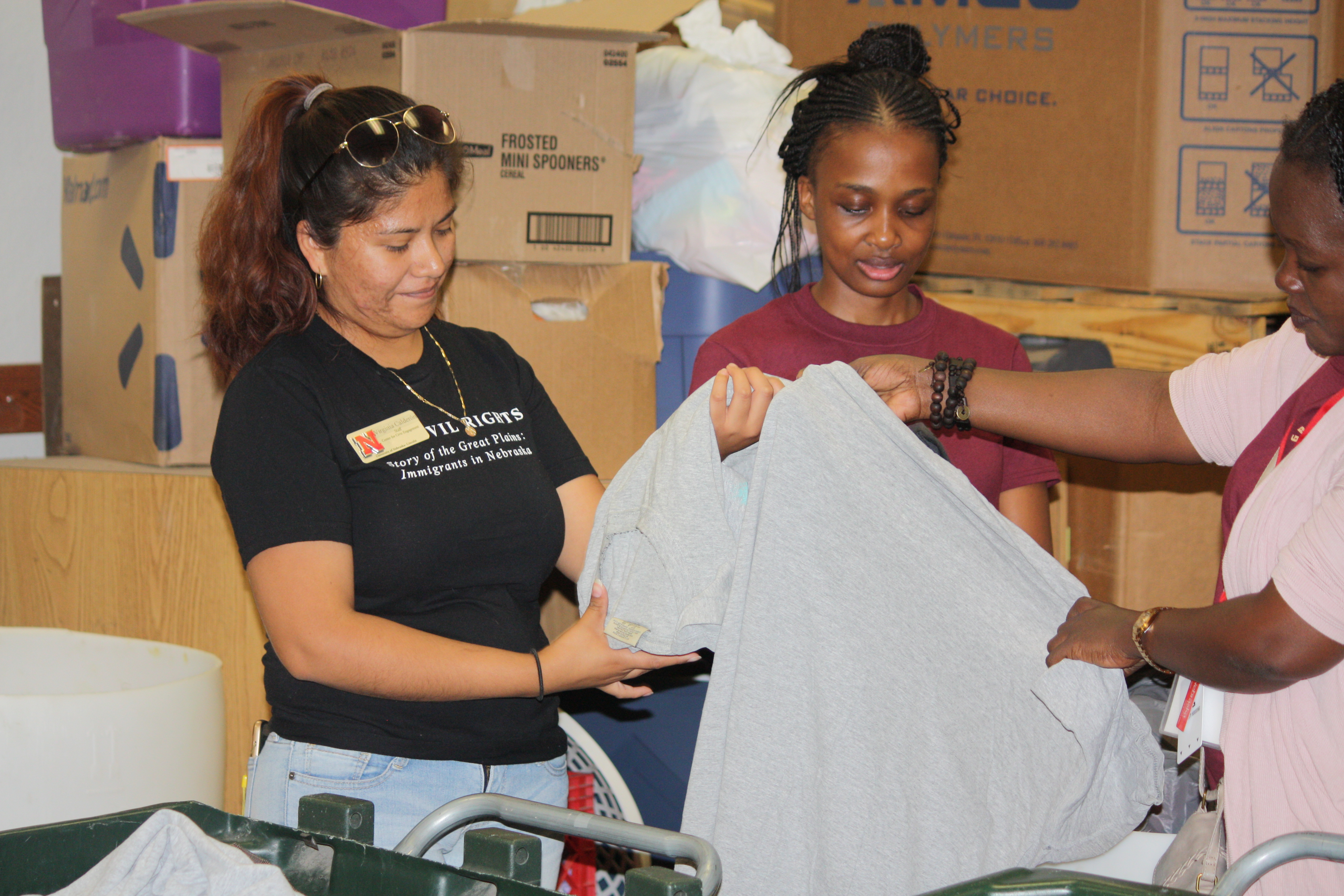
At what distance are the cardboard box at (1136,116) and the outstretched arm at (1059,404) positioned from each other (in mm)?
1117

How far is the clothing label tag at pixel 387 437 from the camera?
4.68ft

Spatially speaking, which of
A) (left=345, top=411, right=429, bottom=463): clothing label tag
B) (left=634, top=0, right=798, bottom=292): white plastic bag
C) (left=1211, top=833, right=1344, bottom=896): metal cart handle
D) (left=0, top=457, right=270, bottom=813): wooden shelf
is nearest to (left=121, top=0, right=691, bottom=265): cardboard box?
(left=634, top=0, right=798, bottom=292): white plastic bag

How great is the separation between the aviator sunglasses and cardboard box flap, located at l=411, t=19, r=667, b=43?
0.70 m

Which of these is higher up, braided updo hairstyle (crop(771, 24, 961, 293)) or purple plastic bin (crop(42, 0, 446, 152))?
purple plastic bin (crop(42, 0, 446, 152))

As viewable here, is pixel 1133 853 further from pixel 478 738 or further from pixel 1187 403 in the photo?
pixel 478 738

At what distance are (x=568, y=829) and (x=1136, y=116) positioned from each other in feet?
6.59

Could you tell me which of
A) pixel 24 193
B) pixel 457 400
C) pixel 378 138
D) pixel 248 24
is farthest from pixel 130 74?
pixel 457 400

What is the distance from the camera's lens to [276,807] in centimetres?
144

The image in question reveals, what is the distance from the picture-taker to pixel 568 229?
231cm

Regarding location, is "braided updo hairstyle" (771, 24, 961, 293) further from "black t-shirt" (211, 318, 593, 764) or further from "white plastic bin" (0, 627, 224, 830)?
"white plastic bin" (0, 627, 224, 830)

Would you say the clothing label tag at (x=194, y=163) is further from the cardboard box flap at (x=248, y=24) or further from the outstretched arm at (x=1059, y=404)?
the outstretched arm at (x=1059, y=404)

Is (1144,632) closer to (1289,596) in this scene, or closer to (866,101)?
(1289,596)

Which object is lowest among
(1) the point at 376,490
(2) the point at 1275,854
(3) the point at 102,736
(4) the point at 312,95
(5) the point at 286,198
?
(3) the point at 102,736

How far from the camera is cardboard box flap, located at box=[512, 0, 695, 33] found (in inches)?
94.9
